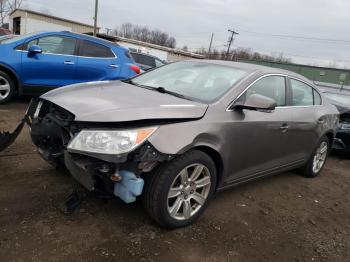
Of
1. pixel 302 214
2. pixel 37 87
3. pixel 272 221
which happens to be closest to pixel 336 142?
pixel 302 214

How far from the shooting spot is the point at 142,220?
11.2ft

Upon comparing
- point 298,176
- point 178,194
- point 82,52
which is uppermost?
point 82,52

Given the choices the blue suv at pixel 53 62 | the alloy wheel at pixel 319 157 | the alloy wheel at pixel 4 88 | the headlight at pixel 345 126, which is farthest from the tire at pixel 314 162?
the alloy wheel at pixel 4 88

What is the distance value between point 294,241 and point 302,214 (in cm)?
74

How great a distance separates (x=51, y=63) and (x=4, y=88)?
102 centimetres

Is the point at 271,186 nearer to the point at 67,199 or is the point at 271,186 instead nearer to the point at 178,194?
the point at 178,194

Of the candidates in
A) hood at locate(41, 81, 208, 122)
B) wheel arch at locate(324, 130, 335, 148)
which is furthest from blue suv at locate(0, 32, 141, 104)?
wheel arch at locate(324, 130, 335, 148)

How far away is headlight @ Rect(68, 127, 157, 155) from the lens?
282 cm

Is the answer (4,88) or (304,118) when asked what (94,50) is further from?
(304,118)

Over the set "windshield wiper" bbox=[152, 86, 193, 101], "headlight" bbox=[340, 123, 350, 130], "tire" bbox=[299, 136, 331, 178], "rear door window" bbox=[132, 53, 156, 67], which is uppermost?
"windshield wiper" bbox=[152, 86, 193, 101]

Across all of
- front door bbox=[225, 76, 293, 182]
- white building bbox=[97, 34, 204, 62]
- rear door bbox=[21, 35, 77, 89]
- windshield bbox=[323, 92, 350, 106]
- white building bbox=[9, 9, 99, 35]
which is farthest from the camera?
white building bbox=[97, 34, 204, 62]

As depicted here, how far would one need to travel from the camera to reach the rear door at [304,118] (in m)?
4.57

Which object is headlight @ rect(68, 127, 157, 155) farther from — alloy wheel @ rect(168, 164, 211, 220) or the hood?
alloy wheel @ rect(168, 164, 211, 220)

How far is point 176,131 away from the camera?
3.06 m
